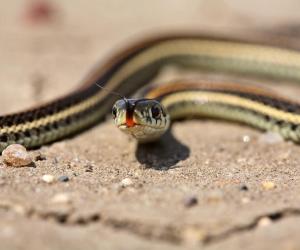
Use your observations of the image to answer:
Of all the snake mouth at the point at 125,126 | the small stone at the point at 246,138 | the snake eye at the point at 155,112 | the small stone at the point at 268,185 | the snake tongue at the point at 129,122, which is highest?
the snake eye at the point at 155,112

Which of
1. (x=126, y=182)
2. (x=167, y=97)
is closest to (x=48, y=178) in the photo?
(x=126, y=182)

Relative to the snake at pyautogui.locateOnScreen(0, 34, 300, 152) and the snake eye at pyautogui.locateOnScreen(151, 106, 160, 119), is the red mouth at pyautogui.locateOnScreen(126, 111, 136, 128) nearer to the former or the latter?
the snake at pyautogui.locateOnScreen(0, 34, 300, 152)

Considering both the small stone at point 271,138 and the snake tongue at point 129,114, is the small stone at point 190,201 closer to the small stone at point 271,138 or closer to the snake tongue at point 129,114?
the snake tongue at point 129,114

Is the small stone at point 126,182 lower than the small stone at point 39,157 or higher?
lower

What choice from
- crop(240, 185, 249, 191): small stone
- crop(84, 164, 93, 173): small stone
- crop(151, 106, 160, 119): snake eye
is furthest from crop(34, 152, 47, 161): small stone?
crop(240, 185, 249, 191): small stone

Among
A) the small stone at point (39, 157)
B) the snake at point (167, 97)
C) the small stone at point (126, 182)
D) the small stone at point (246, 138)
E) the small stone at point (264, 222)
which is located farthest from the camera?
the small stone at point (246, 138)

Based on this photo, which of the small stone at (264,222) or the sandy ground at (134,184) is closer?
the sandy ground at (134,184)

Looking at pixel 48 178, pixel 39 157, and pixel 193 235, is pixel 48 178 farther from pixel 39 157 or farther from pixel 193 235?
pixel 193 235

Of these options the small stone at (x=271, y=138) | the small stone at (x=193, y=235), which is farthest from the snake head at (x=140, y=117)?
the small stone at (x=193, y=235)
